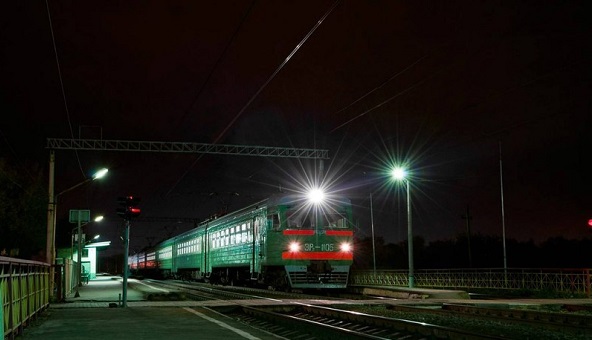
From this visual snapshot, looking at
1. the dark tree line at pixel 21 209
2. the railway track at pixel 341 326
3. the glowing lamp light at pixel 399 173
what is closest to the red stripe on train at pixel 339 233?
the glowing lamp light at pixel 399 173

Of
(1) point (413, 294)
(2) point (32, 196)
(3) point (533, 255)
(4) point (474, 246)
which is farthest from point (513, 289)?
(4) point (474, 246)

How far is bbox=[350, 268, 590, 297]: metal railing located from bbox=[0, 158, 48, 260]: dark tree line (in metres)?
25.1

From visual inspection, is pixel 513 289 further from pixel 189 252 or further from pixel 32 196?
pixel 32 196

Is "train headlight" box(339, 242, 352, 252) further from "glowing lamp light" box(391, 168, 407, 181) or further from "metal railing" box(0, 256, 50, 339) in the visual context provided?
"metal railing" box(0, 256, 50, 339)

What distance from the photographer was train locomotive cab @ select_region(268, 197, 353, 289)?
83.1 ft

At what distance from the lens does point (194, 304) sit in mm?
19781

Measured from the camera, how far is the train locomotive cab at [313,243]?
25.3 meters

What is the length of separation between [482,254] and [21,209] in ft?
156

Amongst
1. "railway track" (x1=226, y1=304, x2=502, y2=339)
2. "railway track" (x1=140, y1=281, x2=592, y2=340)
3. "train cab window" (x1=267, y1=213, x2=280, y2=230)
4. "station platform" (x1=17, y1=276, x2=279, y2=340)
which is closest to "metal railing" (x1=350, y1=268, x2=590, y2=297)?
"railway track" (x1=140, y1=281, x2=592, y2=340)

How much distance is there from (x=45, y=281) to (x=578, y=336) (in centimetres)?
1284

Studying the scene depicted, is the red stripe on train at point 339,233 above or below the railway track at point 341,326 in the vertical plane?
above

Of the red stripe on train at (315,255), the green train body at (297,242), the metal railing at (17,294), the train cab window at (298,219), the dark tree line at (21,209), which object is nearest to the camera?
the metal railing at (17,294)

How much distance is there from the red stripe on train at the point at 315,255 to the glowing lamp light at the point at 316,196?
6.50 ft

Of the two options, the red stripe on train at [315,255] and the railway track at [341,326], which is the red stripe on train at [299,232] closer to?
the red stripe on train at [315,255]
